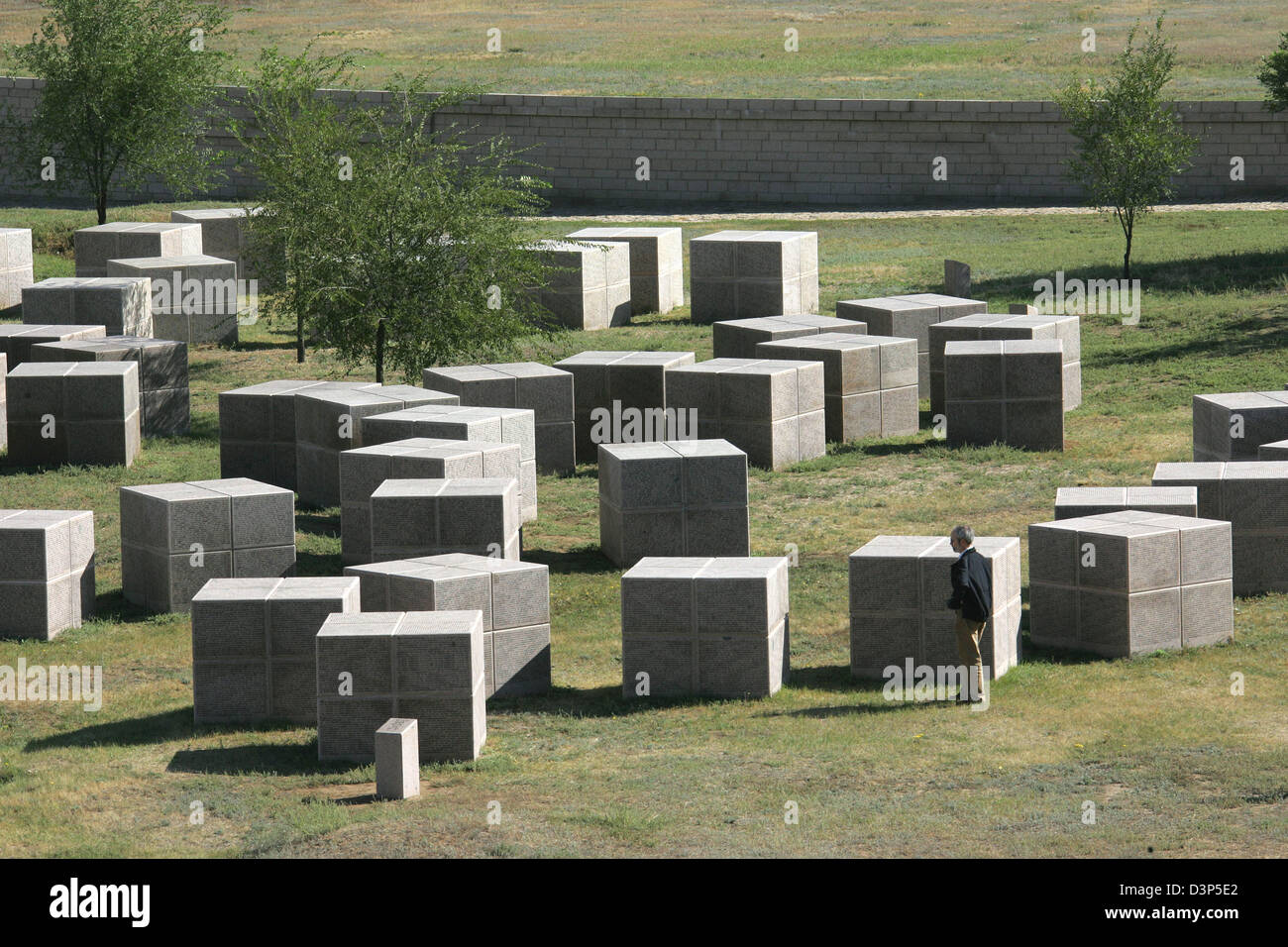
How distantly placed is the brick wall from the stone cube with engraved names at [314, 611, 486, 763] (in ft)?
120

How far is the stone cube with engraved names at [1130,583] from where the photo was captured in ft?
49.3

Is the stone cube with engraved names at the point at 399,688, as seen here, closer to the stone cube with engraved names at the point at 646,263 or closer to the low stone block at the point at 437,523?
the low stone block at the point at 437,523

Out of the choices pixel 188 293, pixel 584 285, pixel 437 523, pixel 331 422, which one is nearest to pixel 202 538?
pixel 437 523

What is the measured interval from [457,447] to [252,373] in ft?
37.4

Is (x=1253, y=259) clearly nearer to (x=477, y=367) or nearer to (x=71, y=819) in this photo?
(x=477, y=367)

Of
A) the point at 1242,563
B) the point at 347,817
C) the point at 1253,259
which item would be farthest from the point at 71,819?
the point at 1253,259

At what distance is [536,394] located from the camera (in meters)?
22.2

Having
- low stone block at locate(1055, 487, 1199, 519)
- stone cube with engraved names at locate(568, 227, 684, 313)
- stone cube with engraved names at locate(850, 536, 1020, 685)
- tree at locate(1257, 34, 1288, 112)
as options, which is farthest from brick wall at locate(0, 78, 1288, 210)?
stone cube with engraved names at locate(850, 536, 1020, 685)

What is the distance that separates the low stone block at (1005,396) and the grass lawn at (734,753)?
160 centimetres

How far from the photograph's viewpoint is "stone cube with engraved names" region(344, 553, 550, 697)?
47.0 ft

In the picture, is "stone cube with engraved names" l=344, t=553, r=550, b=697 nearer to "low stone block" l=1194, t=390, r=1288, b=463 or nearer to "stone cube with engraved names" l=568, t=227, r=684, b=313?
"low stone block" l=1194, t=390, r=1288, b=463

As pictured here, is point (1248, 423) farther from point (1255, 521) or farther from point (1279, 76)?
point (1279, 76)

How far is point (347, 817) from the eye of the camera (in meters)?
11.3

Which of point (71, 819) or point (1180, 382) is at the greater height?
point (1180, 382)
